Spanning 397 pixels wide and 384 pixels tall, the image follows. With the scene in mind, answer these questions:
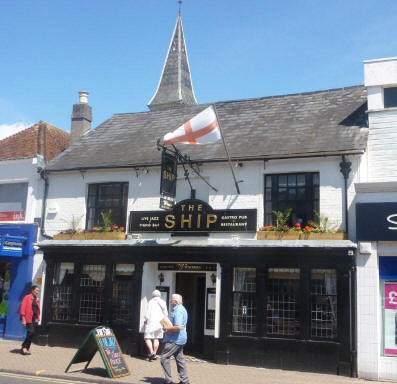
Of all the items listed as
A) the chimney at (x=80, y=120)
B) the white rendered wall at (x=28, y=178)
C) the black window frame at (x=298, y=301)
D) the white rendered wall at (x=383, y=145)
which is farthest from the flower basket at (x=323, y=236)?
the chimney at (x=80, y=120)

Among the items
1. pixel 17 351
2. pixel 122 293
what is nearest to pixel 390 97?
pixel 122 293

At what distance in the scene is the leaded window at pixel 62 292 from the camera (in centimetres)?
1567

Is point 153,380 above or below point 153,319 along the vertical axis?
below

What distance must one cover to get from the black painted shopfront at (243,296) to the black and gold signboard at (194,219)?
45 cm

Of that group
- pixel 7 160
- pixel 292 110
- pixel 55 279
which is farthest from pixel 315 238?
pixel 7 160

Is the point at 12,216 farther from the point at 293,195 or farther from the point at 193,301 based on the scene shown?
the point at 293,195

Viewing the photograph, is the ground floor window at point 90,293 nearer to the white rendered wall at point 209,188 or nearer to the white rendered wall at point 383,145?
the white rendered wall at point 209,188

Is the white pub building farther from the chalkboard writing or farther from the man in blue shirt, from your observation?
the man in blue shirt

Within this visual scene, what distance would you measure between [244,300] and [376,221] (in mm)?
4077

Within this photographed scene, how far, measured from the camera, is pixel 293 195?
14.0 metres

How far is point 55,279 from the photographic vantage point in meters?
16.0

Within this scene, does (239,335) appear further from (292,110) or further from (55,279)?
(292,110)

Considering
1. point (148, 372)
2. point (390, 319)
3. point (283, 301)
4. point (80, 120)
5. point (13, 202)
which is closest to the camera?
point (148, 372)

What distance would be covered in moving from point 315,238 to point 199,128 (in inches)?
163
